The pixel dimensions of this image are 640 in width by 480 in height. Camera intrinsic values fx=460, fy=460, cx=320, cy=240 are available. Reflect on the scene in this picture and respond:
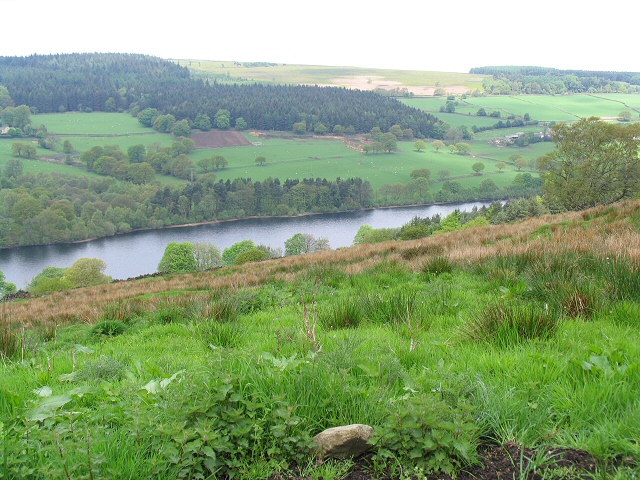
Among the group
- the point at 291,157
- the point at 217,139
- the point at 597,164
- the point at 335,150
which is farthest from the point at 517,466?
the point at 217,139

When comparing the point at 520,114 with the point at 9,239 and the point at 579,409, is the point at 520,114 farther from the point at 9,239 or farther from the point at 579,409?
the point at 579,409

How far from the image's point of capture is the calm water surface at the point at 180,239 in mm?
82438

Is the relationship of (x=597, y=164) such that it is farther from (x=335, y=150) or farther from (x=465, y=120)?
(x=465, y=120)

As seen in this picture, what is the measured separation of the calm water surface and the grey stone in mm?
78080

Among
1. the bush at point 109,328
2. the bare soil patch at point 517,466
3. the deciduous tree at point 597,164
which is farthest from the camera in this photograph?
the deciduous tree at point 597,164

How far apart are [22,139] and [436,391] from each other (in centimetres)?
19192

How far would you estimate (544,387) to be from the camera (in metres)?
2.50

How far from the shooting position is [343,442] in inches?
86.0

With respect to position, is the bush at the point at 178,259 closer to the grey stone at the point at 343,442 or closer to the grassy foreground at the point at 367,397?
the grassy foreground at the point at 367,397

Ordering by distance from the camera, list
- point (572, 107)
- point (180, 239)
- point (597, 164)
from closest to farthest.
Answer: point (597, 164) < point (180, 239) < point (572, 107)

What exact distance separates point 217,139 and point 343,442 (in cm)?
17964

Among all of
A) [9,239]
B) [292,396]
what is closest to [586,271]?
[292,396]

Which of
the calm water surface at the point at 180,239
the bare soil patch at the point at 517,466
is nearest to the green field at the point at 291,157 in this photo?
the calm water surface at the point at 180,239

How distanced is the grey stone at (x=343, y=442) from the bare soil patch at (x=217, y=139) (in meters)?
163
